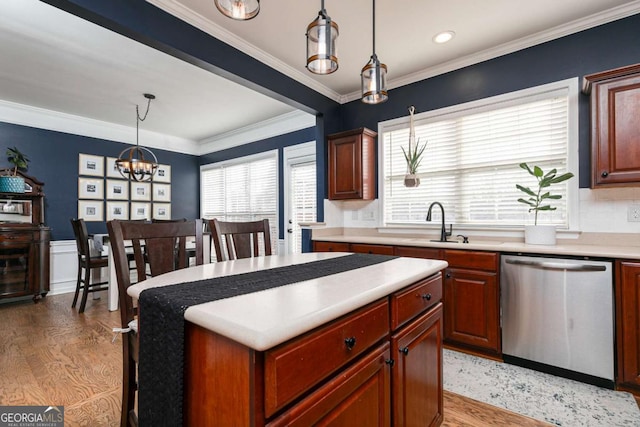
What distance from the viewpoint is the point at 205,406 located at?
0.79 metres

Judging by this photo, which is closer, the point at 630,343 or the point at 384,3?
the point at 630,343

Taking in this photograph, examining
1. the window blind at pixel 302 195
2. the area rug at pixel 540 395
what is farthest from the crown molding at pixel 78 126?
the area rug at pixel 540 395

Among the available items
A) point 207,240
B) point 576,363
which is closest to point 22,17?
point 207,240

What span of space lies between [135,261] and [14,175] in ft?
14.4

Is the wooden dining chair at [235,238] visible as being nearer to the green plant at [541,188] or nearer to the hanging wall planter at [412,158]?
the hanging wall planter at [412,158]

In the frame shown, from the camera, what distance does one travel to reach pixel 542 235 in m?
2.51

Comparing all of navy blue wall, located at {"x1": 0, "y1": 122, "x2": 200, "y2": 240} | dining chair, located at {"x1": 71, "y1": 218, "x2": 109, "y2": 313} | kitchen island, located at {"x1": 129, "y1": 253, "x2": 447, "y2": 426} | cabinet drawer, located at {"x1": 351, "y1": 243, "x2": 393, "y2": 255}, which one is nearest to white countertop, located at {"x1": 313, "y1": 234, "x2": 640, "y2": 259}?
cabinet drawer, located at {"x1": 351, "y1": 243, "x2": 393, "y2": 255}

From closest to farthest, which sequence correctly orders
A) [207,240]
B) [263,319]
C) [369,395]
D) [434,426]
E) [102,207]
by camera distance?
[263,319]
[369,395]
[434,426]
[207,240]
[102,207]

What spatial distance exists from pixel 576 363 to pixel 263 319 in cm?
250

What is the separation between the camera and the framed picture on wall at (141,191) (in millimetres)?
5539

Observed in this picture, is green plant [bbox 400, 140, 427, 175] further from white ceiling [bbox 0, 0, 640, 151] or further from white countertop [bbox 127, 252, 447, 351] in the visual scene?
white countertop [bbox 127, 252, 447, 351]

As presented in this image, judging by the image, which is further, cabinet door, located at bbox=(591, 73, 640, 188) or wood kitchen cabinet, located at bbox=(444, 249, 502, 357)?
wood kitchen cabinet, located at bbox=(444, 249, 502, 357)

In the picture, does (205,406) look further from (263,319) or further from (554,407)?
(554,407)

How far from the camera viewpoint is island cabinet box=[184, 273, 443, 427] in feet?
2.26
